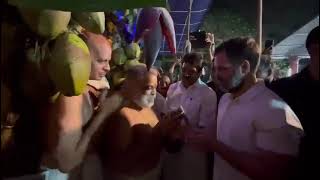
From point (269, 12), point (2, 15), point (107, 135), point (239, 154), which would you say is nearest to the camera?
point (2, 15)

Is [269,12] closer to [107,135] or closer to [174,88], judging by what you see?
[174,88]

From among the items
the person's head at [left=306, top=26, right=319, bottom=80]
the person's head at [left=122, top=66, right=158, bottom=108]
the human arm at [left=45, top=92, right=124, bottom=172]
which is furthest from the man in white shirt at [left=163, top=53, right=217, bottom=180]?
the human arm at [left=45, top=92, right=124, bottom=172]

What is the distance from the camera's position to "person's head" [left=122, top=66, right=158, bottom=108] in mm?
2102

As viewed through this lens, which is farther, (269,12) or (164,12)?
(269,12)

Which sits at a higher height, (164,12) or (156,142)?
(164,12)

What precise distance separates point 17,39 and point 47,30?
8cm

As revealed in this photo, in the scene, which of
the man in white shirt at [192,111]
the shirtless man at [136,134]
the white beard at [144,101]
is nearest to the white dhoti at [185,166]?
the man in white shirt at [192,111]

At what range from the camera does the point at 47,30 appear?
3.71ft

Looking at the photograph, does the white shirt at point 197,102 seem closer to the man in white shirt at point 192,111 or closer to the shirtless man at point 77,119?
the man in white shirt at point 192,111

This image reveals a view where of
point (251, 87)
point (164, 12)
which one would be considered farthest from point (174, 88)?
point (164, 12)

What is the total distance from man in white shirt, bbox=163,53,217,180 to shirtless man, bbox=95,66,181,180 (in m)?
0.21

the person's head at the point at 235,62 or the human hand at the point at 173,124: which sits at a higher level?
the person's head at the point at 235,62

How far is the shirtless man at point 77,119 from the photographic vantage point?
1.38 metres

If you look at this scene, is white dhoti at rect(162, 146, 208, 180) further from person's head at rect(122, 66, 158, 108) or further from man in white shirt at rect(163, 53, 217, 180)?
person's head at rect(122, 66, 158, 108)
